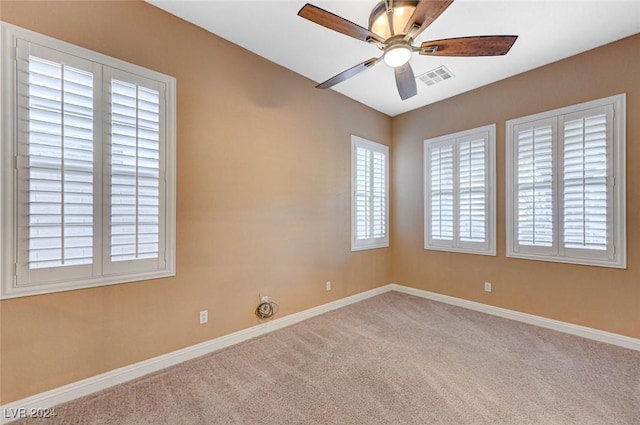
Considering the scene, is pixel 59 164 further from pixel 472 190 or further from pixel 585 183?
pixel 585 183

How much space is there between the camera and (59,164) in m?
1.84

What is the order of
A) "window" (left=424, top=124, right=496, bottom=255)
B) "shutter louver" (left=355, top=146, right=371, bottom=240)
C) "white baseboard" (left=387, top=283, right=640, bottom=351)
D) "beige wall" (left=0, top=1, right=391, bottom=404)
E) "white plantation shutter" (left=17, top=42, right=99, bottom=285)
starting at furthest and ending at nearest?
"shutter louver" (left=355, top=146, right=371, bottom=240) → "window" (left=424, top=124, right=496, bottom=255) → "white baseboard" (left=387, top=283, right=640, bottom=351) → "beige wall" (left=0, top=1, right=391, bottom=404) → "white plantation shutter" (left=17, top=42, right=99, bottom=285)

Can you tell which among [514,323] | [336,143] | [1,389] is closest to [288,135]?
[336,143]

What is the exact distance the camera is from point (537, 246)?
3162 millimetres

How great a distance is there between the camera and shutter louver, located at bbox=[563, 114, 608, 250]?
8.95ft

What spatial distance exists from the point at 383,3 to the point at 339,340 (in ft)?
9.62

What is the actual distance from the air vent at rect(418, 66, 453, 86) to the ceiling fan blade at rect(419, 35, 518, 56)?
1.30 meters

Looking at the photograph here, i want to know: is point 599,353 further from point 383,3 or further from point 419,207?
point 383,3

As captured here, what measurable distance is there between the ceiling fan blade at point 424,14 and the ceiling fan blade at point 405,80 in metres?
0.35

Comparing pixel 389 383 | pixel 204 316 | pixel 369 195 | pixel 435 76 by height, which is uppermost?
pixel 435 76

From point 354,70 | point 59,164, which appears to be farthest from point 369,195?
point 59,164

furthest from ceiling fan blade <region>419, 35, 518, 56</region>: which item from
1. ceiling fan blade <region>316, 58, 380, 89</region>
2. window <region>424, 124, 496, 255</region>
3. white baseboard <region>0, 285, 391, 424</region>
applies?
white baseboard <region>0, 285, 391, 424</region>

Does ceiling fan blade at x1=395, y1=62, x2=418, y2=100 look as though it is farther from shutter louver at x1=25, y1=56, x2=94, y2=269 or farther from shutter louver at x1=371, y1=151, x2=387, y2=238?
shutter louver at x1=25, y1=56, x2=94, y2=269

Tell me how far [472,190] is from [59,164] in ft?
14.0
